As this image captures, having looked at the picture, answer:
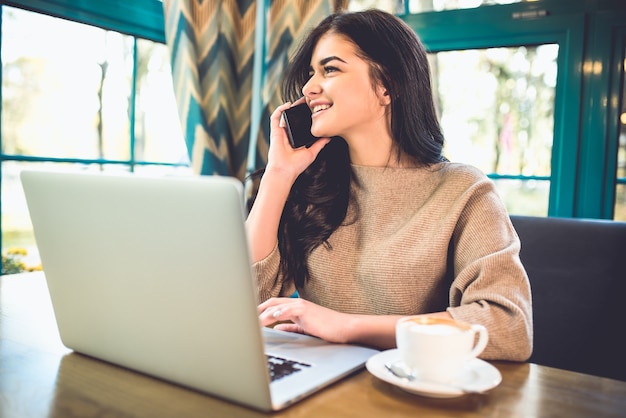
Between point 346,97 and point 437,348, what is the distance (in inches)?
30.0

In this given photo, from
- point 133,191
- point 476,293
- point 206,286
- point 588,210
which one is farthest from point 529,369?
point 588,210

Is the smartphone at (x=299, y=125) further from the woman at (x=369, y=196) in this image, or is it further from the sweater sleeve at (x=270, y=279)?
the sweater sleeve at (x=270, y=279)

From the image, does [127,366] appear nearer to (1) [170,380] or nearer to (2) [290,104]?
(1) [170,380]

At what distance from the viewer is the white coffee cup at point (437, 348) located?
2.21 ft

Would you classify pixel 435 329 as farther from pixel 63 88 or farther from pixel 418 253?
pixel 63 88

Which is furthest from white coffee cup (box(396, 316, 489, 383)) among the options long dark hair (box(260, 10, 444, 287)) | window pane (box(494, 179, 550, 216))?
window pane (box(494, 179, 550, 216))

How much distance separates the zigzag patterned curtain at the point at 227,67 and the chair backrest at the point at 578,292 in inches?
43.6

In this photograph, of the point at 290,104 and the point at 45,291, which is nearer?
the point at 45,291

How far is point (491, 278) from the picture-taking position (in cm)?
100

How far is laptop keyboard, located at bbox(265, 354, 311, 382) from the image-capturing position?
74 centimetres

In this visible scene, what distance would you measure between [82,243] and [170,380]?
7.9 inches

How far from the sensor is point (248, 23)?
226 centimetres

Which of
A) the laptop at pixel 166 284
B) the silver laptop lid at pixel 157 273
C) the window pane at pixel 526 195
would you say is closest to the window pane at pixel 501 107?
the window pane at pixel 526 195

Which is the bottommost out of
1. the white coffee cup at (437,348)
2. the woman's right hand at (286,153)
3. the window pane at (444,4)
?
the white coffee cup at (437,348)
